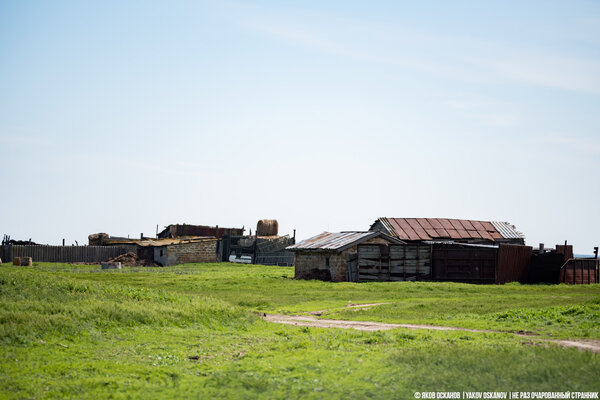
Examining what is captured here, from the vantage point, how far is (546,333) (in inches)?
668

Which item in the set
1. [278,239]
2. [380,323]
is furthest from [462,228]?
[380,323]

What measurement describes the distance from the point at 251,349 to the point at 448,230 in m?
44.2

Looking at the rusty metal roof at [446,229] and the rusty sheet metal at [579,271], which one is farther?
the rusty metal roof at [446,229]

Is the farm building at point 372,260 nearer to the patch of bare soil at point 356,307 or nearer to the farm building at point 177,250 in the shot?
the patch of bare soil at point 356,307

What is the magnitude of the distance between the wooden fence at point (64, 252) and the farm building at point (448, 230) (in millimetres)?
27121

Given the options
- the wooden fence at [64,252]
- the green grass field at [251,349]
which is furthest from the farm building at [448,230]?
the green grass field at [251,349]

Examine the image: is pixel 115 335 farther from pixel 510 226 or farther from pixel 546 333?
pixel 510 226

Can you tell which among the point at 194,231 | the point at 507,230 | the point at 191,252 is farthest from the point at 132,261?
the point at 507,230

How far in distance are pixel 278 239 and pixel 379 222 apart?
20.1 metres

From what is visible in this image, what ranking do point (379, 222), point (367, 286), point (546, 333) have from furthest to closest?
1. point (379, 222)
2. point (367, 286)
3. point (546, 333)

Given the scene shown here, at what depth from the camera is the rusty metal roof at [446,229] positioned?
181 ft

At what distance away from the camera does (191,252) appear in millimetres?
67562

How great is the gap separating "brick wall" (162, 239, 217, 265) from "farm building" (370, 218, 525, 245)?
64.7 feet

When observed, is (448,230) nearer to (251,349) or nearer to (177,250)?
(177,250)
